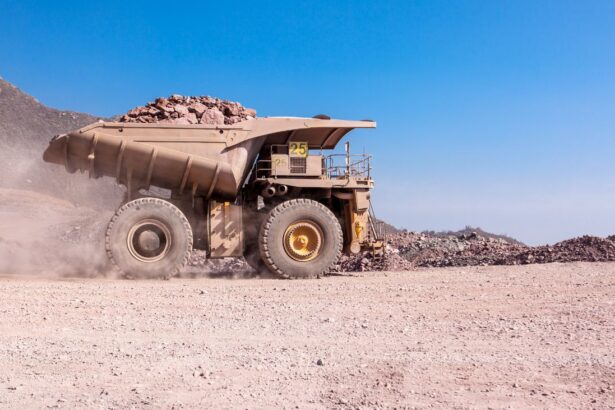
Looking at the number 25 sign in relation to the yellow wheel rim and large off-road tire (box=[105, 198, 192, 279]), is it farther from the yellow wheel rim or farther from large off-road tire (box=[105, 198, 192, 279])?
large off-road tire (box=[105, 198, 192, 279])

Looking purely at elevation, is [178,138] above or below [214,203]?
above

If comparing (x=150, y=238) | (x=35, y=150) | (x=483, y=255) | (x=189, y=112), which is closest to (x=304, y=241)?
(x=150, y=238)

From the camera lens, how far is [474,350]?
5.66 m

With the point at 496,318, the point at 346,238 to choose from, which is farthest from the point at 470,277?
the point at 496,318

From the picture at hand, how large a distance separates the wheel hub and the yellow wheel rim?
2.34m

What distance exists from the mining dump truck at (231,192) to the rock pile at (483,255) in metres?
2.38

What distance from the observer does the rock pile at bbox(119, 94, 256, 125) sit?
13438 mm

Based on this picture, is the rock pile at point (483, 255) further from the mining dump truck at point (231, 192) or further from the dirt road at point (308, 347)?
the dirt road at point (308, 347)

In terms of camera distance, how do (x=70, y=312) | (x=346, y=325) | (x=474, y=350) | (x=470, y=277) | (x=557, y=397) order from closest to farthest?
1. (x=557, y=397)
2. (x=474, y=350)
3. (x=346, y=325)
4. (x=70, y=312)
5. (x=470, y=277)

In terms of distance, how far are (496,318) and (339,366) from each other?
9.54 ft

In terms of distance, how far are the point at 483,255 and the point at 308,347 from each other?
1220 centimetres

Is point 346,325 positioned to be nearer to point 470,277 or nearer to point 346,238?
point 470,277

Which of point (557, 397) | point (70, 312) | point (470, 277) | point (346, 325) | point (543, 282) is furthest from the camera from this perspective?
point (470, 277)

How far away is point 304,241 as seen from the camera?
1261cm
